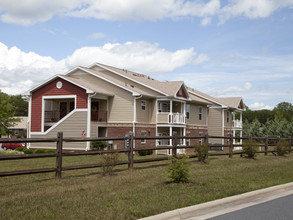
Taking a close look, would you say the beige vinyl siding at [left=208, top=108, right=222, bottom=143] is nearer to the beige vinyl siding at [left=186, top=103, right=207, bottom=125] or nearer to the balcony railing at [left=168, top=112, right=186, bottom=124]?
the beige vinyl siding at [left=186, top=103, right=207, bottom=125]

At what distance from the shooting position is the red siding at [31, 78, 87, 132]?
2919cm

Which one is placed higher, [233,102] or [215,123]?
[233,102]

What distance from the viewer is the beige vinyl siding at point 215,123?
141ft

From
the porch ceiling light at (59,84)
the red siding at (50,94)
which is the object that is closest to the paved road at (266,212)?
the red siding at (50,94)

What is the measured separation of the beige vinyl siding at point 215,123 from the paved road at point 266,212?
112ft

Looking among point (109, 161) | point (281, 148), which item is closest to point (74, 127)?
point (281, 148)

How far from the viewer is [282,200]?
9242mm

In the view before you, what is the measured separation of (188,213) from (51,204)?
3007 mm

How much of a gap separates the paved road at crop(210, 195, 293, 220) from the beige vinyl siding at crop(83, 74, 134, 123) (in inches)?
869

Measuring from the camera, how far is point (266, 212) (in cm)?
782

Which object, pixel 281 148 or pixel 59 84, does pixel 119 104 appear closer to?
pixel 59 84

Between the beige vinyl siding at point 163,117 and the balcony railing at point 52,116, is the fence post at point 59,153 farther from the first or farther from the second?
the beige vinyl siding at point 163,117

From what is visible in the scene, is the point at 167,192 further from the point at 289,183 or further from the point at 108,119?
the point at 108,119

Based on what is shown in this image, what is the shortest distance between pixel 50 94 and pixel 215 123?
830 inches
